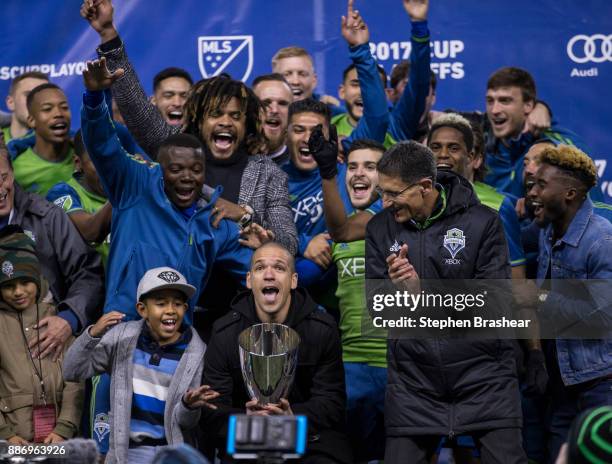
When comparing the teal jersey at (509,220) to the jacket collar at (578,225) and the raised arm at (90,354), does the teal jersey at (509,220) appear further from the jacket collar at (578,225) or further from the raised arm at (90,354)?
the raised arm at (90,354)

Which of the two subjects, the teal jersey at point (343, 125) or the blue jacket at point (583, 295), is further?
the teal jersey at point (343, 125)

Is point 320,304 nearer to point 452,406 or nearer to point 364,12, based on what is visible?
point 452,406

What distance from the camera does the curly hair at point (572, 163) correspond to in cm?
596

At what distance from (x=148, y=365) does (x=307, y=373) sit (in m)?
0.76

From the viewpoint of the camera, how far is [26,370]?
5.82 metres

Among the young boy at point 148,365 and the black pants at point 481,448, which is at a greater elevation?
the young boy at point 148,365

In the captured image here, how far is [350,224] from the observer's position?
20.4 ft

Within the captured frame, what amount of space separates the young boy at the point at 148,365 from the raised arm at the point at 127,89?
1.08 meters

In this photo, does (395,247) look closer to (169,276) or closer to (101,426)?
(169,276)

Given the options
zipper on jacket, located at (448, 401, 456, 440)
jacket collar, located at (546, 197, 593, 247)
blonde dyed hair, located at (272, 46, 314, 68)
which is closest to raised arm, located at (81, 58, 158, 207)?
zipper on jacket, located at (448, 401, 456, 440)

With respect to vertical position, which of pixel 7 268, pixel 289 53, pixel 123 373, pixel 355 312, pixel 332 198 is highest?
pixel 289 53

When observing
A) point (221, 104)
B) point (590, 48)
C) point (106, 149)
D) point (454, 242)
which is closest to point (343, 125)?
point (221, 104)

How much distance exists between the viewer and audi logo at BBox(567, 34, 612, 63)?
7.92m

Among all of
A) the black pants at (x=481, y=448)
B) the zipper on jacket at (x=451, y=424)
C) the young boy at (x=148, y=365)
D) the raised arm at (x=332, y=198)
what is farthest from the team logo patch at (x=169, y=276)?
the zipper on jacket at (x=451, y=424)
